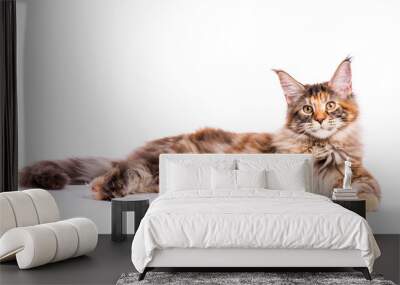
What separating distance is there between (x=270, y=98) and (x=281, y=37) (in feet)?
2.47

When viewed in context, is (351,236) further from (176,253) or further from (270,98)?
(270,98)

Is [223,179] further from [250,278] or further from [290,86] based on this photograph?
[250,278]

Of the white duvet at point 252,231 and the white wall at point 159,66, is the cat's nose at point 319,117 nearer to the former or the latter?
the white wall at point 159,66

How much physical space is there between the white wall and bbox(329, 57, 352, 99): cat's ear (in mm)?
84

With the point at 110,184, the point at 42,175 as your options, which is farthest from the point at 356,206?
the point at 42,175

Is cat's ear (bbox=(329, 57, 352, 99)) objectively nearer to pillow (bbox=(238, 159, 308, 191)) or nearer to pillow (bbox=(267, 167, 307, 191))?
pillow (bbox=(238, 159, 308, 191))

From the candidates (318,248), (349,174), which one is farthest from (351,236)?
(349,174)

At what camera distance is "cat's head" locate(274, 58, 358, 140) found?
7.21 meters

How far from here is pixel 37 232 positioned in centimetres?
507

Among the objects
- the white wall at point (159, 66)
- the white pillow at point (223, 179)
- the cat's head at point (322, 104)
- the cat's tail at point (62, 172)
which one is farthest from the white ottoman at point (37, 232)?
the cat's head at point (322, 104)

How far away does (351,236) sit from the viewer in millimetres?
4625

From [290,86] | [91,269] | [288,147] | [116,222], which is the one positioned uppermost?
[290,86]

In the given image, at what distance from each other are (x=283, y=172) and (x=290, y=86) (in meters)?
1.18

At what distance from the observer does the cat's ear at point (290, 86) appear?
7.24 m
